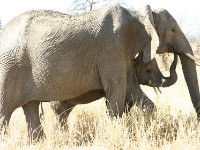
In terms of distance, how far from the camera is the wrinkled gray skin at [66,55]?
5617 mm

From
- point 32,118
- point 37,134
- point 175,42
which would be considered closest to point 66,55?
point 32,118

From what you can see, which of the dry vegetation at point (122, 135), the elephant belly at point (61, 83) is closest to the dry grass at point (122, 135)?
the dry vegetation at point (122, 135)

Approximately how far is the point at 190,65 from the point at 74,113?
2.22m

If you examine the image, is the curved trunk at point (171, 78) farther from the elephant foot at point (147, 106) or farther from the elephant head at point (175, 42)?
the elephant foot at point (147, 106)

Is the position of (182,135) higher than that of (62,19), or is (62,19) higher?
(62,19)

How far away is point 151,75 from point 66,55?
5.60ft

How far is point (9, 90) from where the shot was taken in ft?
18.5

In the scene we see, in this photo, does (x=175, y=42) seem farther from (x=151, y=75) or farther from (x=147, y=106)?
(x=147, y=106)

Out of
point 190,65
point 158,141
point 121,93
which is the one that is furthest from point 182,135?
point 190,65

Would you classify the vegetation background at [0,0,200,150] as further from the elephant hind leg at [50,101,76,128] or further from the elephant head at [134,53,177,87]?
the elephant head at [134,53,177,87]

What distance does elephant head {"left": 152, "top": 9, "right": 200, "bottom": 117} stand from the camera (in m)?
6.36

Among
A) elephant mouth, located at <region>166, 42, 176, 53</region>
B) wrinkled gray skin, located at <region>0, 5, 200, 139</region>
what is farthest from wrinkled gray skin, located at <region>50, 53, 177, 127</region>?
wrinkled gray skin, located at <region>0, 5, 200, 139</region>

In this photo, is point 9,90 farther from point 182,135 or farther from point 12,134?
point 182,135

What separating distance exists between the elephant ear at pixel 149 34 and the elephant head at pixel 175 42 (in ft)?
1.16
